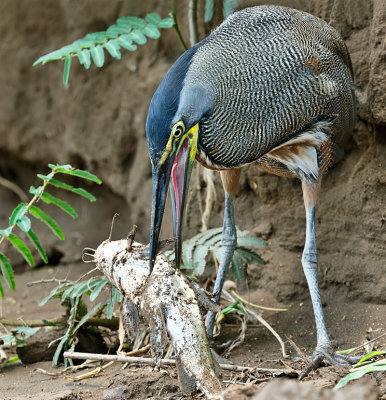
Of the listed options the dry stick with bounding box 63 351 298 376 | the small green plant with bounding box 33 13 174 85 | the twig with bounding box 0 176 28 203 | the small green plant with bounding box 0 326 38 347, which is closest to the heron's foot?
the dry stick with bounding box 63 351 298 376

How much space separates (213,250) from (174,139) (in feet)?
3.77

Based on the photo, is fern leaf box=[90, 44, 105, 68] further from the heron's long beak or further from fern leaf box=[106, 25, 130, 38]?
the heron's long beak

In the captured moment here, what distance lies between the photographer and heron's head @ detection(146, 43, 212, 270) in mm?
2711

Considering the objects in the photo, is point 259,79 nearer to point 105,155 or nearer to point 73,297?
point 73,297

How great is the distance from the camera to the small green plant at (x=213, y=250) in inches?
138

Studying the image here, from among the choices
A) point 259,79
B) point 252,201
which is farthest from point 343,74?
point 252,201

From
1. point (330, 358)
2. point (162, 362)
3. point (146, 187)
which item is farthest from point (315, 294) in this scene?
point (146, 187)

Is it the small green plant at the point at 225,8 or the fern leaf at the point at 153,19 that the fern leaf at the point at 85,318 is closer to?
the fern leaf at the point at 153,19

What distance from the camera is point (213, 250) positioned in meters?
3.73

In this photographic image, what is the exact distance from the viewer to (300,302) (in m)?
4.07

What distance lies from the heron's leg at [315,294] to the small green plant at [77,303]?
1026 mm

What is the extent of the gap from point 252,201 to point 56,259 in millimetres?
2029

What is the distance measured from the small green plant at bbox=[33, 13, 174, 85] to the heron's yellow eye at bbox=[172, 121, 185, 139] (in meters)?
1.20

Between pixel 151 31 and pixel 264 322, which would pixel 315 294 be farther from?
pixel 151 31
